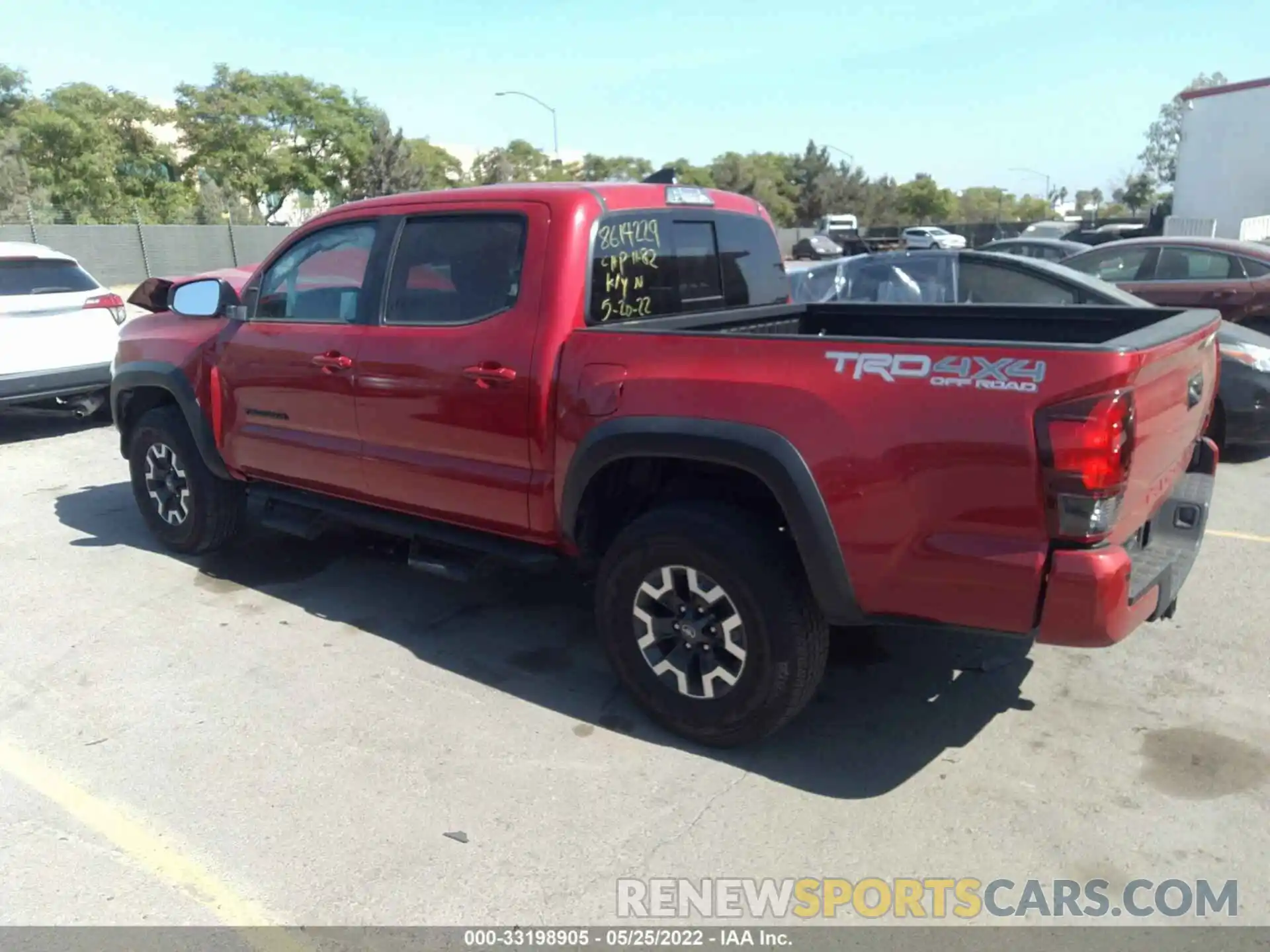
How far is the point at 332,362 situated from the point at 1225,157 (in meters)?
34.9

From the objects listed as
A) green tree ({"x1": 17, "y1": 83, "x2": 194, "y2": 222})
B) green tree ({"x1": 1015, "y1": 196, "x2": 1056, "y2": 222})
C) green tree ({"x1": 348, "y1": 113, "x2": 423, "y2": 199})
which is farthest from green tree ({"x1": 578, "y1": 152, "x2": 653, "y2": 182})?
green tree ({"x1": 1015, "y1": 196, "x2": 1056, "y2": 222})

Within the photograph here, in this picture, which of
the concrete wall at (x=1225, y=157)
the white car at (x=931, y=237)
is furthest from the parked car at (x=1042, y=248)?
the white car at (x=931, y=237)

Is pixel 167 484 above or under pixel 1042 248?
under

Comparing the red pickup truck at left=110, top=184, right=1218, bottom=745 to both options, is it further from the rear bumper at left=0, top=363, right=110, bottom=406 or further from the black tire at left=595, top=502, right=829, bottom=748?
the rear bumper at left=0, top=363, right=110, bottom=406

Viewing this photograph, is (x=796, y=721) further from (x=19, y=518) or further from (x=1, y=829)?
(x=19, y=518)

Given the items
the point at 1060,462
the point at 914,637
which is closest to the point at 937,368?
the point at 1060,462

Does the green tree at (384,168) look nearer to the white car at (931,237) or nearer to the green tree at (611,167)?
the green tree at (611,167)

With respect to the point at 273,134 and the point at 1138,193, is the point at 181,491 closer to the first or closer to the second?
the point at 273,134

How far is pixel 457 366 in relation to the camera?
409 centimetres

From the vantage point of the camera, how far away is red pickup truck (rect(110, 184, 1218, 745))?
9.44ft

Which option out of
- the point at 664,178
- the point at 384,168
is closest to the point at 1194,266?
the point at 664,178

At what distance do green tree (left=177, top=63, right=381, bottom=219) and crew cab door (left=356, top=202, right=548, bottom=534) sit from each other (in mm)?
51438

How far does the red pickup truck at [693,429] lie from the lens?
2.88 meters

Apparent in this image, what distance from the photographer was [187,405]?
17.8 ft
